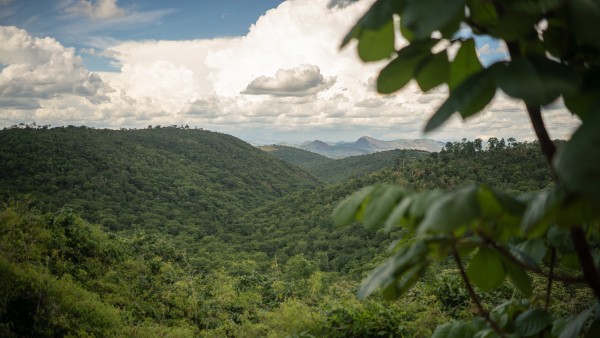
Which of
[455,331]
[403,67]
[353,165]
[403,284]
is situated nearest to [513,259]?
[403,284]

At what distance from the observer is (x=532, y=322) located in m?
0.89

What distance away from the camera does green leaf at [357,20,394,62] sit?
688 millimetres

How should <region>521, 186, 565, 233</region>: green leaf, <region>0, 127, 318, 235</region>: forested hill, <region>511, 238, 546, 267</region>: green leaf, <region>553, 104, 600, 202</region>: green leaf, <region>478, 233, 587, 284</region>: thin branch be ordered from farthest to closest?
<region>0, 127, 318, 235</region>: forested hill, <region>511, 238, 546, 267</region>: green leaf, <region>478, 233, 587, 284</region>: thin branch, <region>521, 186, 565, 233</region>: green leaf, <region>553, 104, 600, 202</region>: green leaf

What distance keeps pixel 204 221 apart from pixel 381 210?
66.8m

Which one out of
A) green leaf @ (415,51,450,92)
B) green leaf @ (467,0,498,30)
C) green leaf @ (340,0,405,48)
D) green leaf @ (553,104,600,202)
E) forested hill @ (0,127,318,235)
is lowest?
forested hill @ (0,127,318,235)

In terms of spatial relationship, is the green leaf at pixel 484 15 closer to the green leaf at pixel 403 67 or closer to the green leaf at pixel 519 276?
the green leaf at pixel 403 67

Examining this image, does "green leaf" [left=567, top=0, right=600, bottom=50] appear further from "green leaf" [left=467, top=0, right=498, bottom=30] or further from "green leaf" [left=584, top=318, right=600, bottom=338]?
"green leaf" [left=584, top=318, right=600, bottom=338]

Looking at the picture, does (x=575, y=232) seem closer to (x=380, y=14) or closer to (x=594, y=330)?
(x=594, y=330)

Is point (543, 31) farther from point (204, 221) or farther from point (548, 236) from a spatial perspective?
point (204, 221)

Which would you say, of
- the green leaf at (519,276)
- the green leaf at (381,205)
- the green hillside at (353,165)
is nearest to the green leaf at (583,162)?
the green leaf at (381,205)

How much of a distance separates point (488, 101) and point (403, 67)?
0.18m

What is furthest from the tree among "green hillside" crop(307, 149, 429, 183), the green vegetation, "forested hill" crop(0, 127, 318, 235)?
"green hillside" crop(307, 149, 429, 183)

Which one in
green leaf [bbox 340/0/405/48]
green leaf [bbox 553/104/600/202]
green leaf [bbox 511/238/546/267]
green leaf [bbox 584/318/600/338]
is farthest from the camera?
green leaf [bbox 511/238/546/267]

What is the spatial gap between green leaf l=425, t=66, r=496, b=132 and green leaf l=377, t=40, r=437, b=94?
0.14m
